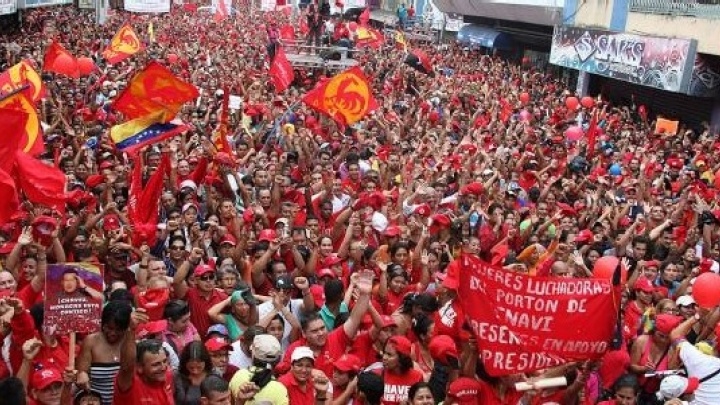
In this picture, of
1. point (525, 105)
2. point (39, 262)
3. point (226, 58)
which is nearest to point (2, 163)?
point (39, 262)

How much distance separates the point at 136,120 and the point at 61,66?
583cm

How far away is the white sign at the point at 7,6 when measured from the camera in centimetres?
2336

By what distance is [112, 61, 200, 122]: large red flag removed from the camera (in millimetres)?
9812

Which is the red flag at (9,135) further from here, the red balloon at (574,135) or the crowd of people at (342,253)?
the red balloon at (574,135)

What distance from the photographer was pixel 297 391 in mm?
4852

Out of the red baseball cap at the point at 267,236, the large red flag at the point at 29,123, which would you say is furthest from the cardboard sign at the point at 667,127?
the large red flag at the point at 29,123

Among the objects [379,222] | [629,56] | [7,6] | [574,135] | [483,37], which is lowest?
[483,37]

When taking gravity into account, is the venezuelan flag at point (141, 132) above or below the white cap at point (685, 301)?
above

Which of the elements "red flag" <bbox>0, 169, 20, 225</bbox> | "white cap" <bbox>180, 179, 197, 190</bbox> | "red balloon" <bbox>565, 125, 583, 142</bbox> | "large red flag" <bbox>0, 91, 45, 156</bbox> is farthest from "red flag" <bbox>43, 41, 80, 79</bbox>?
"red flag" <bbox>0, 169, 20, 225</bbox>

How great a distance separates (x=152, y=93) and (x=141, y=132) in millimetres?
622

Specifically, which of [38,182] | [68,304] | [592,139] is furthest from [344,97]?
[68,304]

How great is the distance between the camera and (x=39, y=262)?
19.6 ft

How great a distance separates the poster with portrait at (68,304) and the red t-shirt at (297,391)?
942mm

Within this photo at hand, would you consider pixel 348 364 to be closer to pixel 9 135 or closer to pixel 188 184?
pixel 9 135
